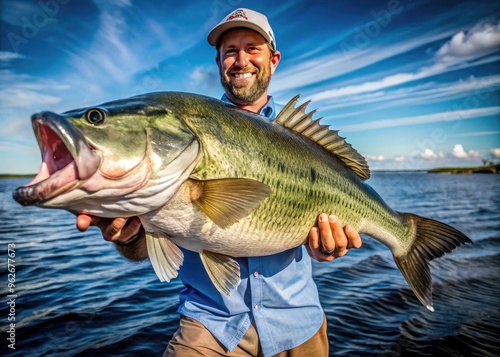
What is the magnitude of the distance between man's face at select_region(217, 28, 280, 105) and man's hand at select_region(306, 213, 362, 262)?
1.88m

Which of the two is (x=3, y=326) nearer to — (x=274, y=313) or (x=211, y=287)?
(x=211, y=287)

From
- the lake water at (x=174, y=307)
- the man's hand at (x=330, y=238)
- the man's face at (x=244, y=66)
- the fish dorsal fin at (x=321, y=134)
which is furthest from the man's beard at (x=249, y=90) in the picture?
the lake water at (x=174, y=307)

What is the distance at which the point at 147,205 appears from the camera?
209cm

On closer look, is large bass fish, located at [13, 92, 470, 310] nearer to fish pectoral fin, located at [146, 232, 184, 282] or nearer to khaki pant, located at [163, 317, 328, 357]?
fish pectoral fin, located at [146, 232, 184, 282]

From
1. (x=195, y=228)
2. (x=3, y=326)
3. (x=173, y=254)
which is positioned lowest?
(x=3, y=326)

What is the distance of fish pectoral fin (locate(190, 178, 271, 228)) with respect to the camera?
7.40 feet

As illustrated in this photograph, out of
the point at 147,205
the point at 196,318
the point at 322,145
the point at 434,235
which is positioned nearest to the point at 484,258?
the point at 434,235

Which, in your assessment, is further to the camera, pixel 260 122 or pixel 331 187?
pixel 331 187

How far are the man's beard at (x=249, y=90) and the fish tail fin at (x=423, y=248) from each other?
2.20 meters

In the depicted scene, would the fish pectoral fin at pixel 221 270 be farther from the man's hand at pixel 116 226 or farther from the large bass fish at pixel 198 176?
the man's hand at pixel 116 226

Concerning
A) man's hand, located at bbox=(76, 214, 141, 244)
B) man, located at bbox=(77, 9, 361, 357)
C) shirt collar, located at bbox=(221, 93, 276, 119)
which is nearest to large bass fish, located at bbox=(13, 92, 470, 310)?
man's hand, located at bbox=(76, 214, 141, 244)

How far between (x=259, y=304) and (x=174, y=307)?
4844 millimetres

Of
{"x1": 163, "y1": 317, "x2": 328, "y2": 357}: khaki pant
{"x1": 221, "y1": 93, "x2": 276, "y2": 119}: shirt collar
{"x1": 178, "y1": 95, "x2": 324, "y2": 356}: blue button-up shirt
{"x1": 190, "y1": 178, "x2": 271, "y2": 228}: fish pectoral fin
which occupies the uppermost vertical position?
{"x1": 221, "y1": 93, "x2": 276, "y2": 119}: shirt collar

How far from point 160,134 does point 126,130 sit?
22 centimetres
